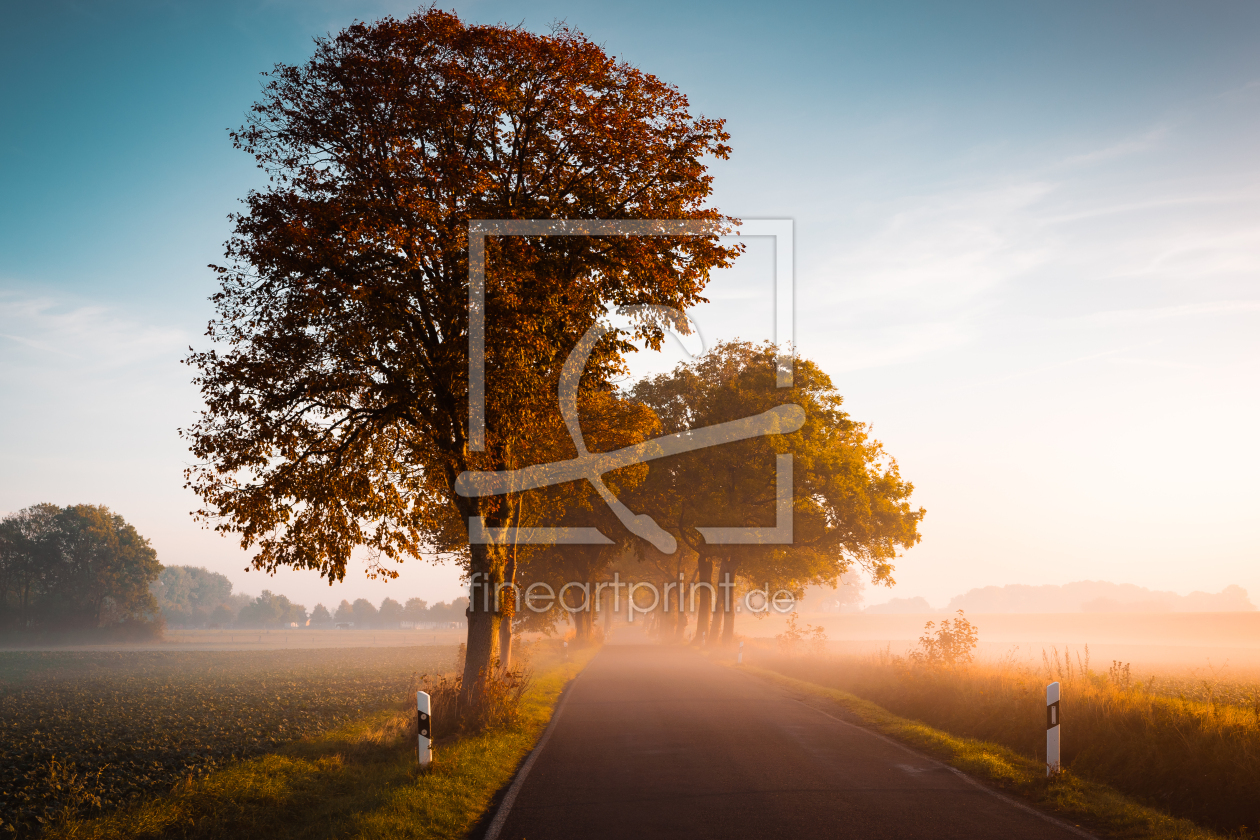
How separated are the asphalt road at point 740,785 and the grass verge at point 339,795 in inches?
27.5

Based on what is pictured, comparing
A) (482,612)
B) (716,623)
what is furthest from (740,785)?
(716,623)

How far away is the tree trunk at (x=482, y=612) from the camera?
15492 millimetres

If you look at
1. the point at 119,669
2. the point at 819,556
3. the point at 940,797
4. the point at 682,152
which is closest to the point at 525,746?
the point at 940,797

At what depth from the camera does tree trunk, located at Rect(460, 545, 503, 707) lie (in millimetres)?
15492

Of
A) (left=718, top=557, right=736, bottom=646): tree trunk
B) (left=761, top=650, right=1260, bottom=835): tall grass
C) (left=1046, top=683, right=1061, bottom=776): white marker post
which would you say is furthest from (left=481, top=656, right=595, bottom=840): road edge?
(left=718, top=557, right=736, bottom=646): tree trunk

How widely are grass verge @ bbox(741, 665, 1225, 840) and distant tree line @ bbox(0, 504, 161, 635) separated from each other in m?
113

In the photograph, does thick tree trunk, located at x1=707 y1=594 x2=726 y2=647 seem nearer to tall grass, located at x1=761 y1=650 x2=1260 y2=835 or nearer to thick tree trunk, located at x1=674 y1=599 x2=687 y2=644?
thick tree trunk, located at x1=674 y1=599 x2=687 y2=644

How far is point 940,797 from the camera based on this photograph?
8.93 m

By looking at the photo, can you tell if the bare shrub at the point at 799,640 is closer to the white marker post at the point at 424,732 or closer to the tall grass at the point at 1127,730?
the tall grass at the point at 1127,730

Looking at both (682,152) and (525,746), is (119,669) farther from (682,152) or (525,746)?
(682,152)

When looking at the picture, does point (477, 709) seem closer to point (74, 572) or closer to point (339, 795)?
point (339, 795)

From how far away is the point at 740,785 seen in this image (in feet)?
31.6

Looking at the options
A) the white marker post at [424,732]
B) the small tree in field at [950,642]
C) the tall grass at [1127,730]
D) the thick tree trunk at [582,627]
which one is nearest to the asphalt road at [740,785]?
the white marker post at [424,732]

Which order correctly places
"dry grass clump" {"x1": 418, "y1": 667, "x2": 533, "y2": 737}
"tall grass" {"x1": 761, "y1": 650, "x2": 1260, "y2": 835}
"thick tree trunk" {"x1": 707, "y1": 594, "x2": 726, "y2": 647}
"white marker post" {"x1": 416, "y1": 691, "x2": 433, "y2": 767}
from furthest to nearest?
1. "thick tree trunk" {"x1": 707, "y1": 594, "x2": 726, "y2": 647}
2. "dry grass clump" {"x1": 418, "y1": 667, "x2": 533, "y2": 737}
3. "white marker post" {"x1": 416, "y1": 691, "x2": 433, "y2": 767}
4. "tall grass" {"x1": 761, "y1": 650, "x2": 1260, "y2": 835}
